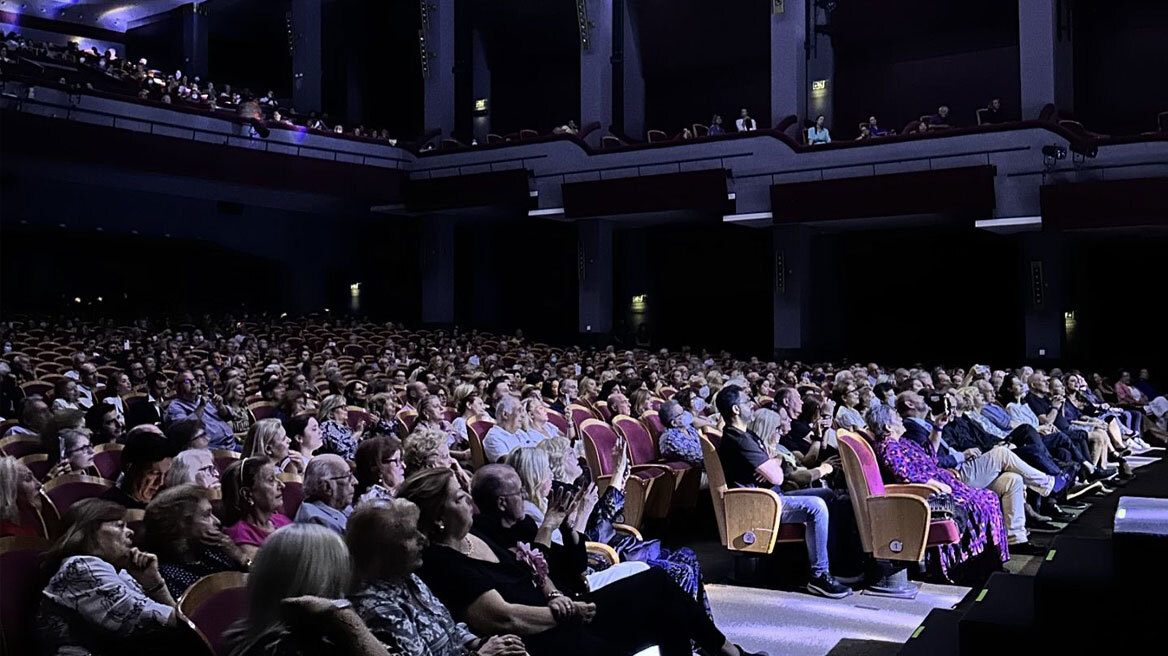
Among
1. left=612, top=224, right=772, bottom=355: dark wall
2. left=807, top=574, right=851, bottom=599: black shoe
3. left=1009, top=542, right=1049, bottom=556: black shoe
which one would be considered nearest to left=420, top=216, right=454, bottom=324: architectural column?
left=612, top=224, right=772, bottom=355: dark wall

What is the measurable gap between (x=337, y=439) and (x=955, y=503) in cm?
342

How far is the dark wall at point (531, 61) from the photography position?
70.4 ft

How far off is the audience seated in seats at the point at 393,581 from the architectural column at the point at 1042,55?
15.0 metres

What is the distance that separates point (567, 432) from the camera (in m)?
7.22

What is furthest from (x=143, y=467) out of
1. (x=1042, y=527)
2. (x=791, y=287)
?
(x=791, y=287)

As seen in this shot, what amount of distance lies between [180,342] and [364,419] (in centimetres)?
914

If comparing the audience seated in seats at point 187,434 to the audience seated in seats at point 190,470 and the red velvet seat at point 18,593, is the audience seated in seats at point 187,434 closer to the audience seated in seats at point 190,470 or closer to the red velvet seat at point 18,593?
the audience seated in seats at point 190,470

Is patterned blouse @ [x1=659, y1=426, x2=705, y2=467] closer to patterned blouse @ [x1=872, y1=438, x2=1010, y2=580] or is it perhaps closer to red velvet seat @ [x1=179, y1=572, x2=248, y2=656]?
patterned blouse @ [x1=872, y1=438, x2=1010, y2=580]

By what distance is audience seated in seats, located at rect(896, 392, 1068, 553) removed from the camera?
6266 mm

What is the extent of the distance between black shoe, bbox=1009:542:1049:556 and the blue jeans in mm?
1705

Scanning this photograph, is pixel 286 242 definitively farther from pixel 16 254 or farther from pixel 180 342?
pixel 180 342

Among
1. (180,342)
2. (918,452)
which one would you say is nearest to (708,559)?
(918,452)

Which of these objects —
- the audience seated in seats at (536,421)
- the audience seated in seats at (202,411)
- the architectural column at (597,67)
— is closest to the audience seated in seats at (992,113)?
the architectural column at (597,67)

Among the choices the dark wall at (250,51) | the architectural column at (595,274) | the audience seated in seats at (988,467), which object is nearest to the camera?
the audience seated in seats at (988,467)
